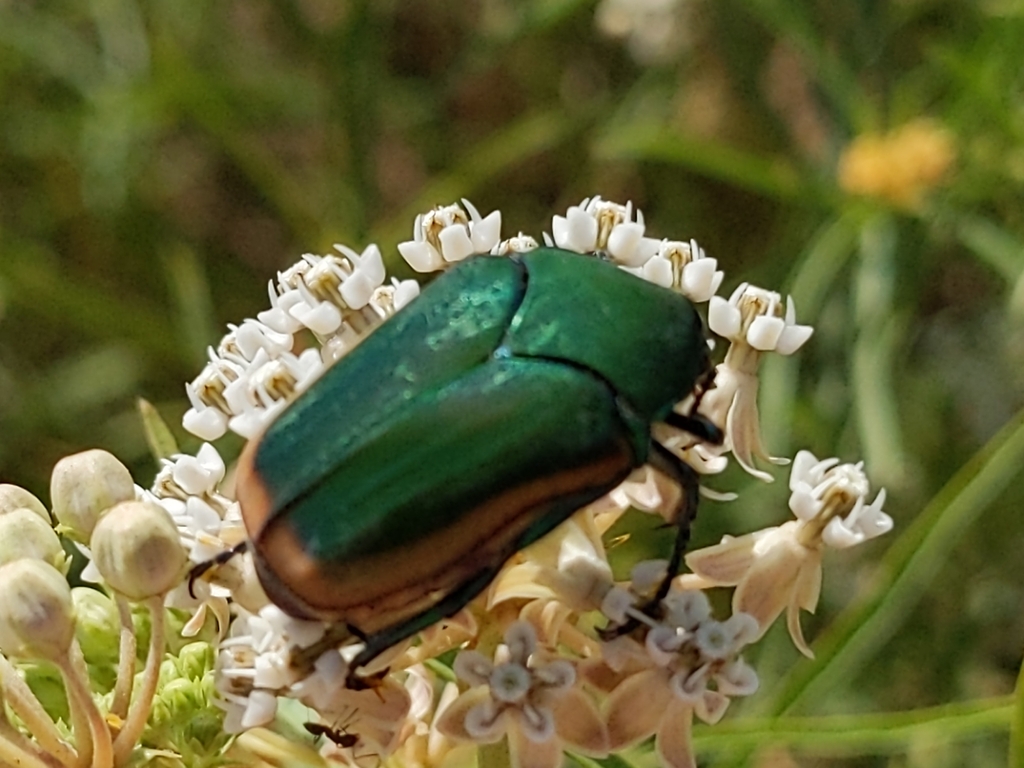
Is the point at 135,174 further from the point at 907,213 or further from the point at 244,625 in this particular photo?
the point at 244,625

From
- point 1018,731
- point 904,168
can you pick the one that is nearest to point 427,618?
point 1018,731

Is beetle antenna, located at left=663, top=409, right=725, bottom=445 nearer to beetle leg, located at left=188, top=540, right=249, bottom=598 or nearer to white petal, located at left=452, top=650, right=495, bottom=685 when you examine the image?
white petal, located at left=452, top=650, right=495, bottom=685

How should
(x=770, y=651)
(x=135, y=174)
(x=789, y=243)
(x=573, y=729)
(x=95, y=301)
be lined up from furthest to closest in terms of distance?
(x=135, y=174)
(x=95, y=301)
(x=789, y=243)
(x=770, y=651)
(x=573, y=729)

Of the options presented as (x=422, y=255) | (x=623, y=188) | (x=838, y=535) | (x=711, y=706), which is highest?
(x=422, y=255)

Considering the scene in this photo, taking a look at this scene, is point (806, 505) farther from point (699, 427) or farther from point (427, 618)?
point (427, 618)

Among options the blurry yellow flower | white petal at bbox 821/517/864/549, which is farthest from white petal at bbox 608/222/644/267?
the blurry yellow flower

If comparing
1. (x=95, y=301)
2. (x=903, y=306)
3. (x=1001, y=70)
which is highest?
(x=1001, y=70)

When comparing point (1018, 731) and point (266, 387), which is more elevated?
point (266, 387)

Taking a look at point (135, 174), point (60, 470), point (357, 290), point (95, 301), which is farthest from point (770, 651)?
point (135, 174)
